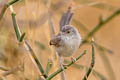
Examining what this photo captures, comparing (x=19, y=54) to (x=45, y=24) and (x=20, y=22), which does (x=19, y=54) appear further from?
(x=20, y=22)

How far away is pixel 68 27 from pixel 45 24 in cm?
60

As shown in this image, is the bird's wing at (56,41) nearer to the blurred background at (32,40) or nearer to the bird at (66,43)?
the bird at (66,43)

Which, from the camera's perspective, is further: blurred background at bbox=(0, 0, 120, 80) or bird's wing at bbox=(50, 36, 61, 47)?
blurred background at bbox=(0, 0, 120, 80)

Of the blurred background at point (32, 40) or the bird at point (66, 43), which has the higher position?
the bird at point (66, 43)

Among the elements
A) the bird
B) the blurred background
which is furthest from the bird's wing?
the blurred background

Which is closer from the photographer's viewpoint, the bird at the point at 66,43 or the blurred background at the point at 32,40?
the bird at the point at 66,43

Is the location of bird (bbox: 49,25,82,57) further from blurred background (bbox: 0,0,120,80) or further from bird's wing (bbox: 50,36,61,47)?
blurred background (bbox: 0,0,120,80)

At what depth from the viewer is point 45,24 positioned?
3385 mm

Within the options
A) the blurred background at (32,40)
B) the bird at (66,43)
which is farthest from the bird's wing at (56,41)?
the blurred background at (32,40)

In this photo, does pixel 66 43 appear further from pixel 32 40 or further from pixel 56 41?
pixel 32 40

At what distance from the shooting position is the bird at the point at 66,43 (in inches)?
104

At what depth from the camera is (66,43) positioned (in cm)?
267

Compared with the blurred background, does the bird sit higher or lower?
higher

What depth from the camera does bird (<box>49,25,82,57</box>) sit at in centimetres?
263
